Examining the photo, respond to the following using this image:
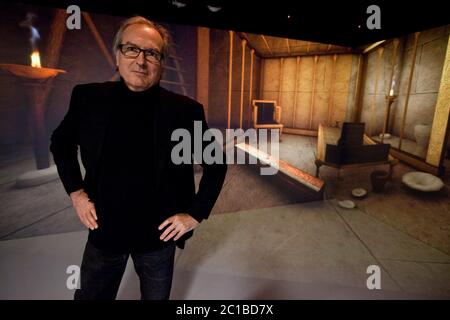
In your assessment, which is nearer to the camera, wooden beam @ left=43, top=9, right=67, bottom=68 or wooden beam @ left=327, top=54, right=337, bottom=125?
wooden beam @ left=43, top=9, right=67, bottom=68

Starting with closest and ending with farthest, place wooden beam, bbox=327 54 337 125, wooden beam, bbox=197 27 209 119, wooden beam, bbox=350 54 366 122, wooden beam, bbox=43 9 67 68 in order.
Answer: wooden beam, bbox=43 9 67 68
wooden beam, bbox=197 27 209 119
wooden beam, bbox=327 54 337 125
wooden beam, bbox=350 54 366 122

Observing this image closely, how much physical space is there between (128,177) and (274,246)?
187cm

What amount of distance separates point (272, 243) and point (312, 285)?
2.06ft

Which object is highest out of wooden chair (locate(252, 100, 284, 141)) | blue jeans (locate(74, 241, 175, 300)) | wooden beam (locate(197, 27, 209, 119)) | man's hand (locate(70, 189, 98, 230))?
wooden beam (locate(197, 27, 209, 119))

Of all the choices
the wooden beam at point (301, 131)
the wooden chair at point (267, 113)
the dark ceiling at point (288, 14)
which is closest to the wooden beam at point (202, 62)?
the dark ceiling at point (288, 14)

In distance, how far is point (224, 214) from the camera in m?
3.19

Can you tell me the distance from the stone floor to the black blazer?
104 centimetres

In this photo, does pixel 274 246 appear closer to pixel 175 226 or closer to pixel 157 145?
pixel 175 226

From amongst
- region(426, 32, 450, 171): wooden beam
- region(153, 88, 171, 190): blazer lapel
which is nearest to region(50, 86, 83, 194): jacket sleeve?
region(153, 88, 171, 190): blazer lapel

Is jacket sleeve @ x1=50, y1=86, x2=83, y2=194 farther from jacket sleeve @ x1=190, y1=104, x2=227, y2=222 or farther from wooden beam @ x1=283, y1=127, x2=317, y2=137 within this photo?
wooden beam @ x1=283, y1=127, x2=317, y2=137

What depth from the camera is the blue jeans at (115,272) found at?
1.14m

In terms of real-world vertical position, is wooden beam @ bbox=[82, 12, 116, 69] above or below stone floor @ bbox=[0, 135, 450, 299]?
above

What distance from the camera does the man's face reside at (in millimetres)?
1027

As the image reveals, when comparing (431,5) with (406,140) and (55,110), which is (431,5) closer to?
(406,140)
